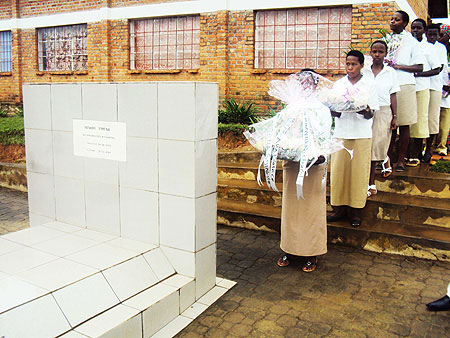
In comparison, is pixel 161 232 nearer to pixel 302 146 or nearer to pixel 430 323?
pixel 302 146

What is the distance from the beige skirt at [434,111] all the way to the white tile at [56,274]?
5515 millimetres

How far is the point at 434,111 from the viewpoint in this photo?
6.72m

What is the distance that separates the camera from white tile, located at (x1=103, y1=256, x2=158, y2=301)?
3.47 meters

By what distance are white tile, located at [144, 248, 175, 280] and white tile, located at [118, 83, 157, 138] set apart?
41.2 inches

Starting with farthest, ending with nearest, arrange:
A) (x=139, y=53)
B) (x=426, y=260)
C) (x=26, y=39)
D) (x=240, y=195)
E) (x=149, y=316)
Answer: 1. (x=26, y=39)
2. (x=139, y=53)
3. (x=240, y=195)
4. (x=426, y=260)
5. (x=149, y=316)

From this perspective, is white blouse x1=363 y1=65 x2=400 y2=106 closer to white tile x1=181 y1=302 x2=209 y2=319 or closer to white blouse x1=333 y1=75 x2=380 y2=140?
white blouse x1=333 y1=75 x2=380 y2=140

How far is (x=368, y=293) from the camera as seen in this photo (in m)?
4.11

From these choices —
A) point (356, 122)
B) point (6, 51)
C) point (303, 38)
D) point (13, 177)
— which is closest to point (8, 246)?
point (356, 122)

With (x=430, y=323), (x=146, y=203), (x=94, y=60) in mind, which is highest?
(x=94, y=60)

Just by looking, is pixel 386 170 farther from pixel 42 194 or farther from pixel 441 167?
pixel 42 194

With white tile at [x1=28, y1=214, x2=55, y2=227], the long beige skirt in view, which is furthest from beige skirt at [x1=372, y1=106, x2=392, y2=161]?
white tile at [x1=28, y1=214, x2=55, y2=227]

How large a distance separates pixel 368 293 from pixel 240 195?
272 cm

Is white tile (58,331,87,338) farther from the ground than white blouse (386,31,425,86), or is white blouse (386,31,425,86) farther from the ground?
white blouse (386,31,425,86)

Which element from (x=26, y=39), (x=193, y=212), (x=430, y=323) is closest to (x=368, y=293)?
(x=430, y=323)
